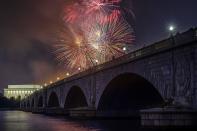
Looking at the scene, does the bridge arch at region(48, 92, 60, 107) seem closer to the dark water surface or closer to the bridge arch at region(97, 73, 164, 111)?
the bridge arch at region(97, 73, 164, 111)

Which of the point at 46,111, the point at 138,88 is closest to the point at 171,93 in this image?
the point at 138,88

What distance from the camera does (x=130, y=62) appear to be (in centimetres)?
5547

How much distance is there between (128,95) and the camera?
70250 millimetres

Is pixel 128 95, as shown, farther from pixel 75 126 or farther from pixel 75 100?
pixel 75 100

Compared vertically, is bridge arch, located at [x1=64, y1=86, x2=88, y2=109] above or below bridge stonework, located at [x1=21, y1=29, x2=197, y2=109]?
below

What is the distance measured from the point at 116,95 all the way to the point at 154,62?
24.4 meters

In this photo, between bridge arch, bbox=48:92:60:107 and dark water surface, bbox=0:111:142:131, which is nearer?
dark water surface, bbox=0:111:142:131

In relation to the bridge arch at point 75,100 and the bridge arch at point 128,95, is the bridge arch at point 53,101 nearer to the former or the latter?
the bridge arch at point 75,100

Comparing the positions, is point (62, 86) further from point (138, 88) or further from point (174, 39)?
point (174, 39)

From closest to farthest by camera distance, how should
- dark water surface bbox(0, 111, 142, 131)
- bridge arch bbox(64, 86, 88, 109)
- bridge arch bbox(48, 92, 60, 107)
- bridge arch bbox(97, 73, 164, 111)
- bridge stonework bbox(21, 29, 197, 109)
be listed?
bridge stonework bbox(21, 29, 197, 109) < dark water surface bbox(0, 111, 142, 131) < bridge arch bbox(97, 73, 164, 111) < bridge arch bbox(64, 86, 88, 109) < bridge arch bbox(48, 92, 60, 107)

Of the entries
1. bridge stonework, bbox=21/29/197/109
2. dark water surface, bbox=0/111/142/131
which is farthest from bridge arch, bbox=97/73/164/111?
dark water surface, bbox=0/111/142/131

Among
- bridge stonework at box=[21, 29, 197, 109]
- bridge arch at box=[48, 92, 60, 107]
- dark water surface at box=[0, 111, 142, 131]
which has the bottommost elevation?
dark water surface at box=[0, 111, 142, 131]

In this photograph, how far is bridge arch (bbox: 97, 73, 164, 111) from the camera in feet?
213

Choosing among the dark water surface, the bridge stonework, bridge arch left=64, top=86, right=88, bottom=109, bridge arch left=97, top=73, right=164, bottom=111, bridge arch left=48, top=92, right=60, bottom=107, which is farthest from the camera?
bridge arch left=48, top=92, right=60, bottom=107
